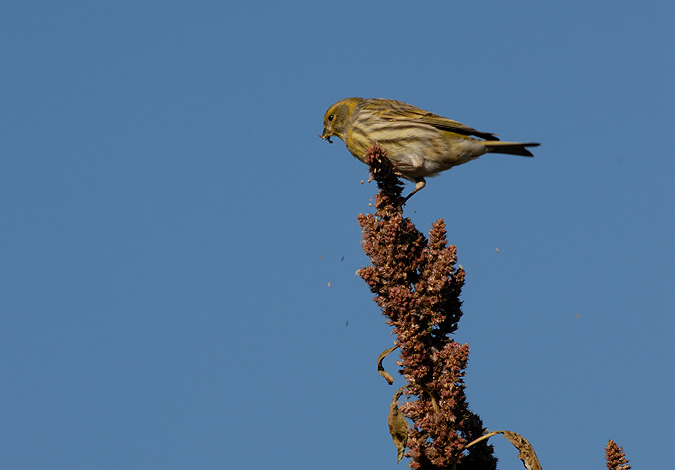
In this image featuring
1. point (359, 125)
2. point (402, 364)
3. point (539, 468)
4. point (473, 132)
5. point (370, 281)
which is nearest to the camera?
point (539, 468)

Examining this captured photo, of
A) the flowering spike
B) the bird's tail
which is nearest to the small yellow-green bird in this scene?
the bird's tail

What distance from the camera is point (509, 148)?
895 cm

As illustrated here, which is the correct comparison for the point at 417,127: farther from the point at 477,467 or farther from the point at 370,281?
the point at 477,467

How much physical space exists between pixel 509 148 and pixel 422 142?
1096 millimetres

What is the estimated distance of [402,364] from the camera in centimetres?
586

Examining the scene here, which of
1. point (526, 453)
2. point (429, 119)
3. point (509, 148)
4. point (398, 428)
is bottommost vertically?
point (526, 453)

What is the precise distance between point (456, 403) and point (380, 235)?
1610 millimetres

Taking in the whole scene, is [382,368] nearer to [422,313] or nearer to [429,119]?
[422,313]

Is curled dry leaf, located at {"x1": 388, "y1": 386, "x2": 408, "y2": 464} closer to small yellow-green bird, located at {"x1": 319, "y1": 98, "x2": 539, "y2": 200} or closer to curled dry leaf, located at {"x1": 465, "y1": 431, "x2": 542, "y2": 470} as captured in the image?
curled dry leaf, located at {"x1": 465, "y1": 431, "x2": 542, "y2": 470}

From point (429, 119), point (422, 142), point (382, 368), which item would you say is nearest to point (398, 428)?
point (382, 368)

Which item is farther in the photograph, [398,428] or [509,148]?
[509,148]

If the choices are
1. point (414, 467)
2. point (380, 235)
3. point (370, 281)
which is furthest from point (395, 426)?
point (380, 235)

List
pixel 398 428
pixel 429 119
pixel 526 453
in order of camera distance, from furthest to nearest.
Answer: pixel 429 119
pixel 398 428
pixel 526 453

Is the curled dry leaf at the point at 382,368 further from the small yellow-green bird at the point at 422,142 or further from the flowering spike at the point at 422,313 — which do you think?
the small yellow-green bird at the point at 422,142
